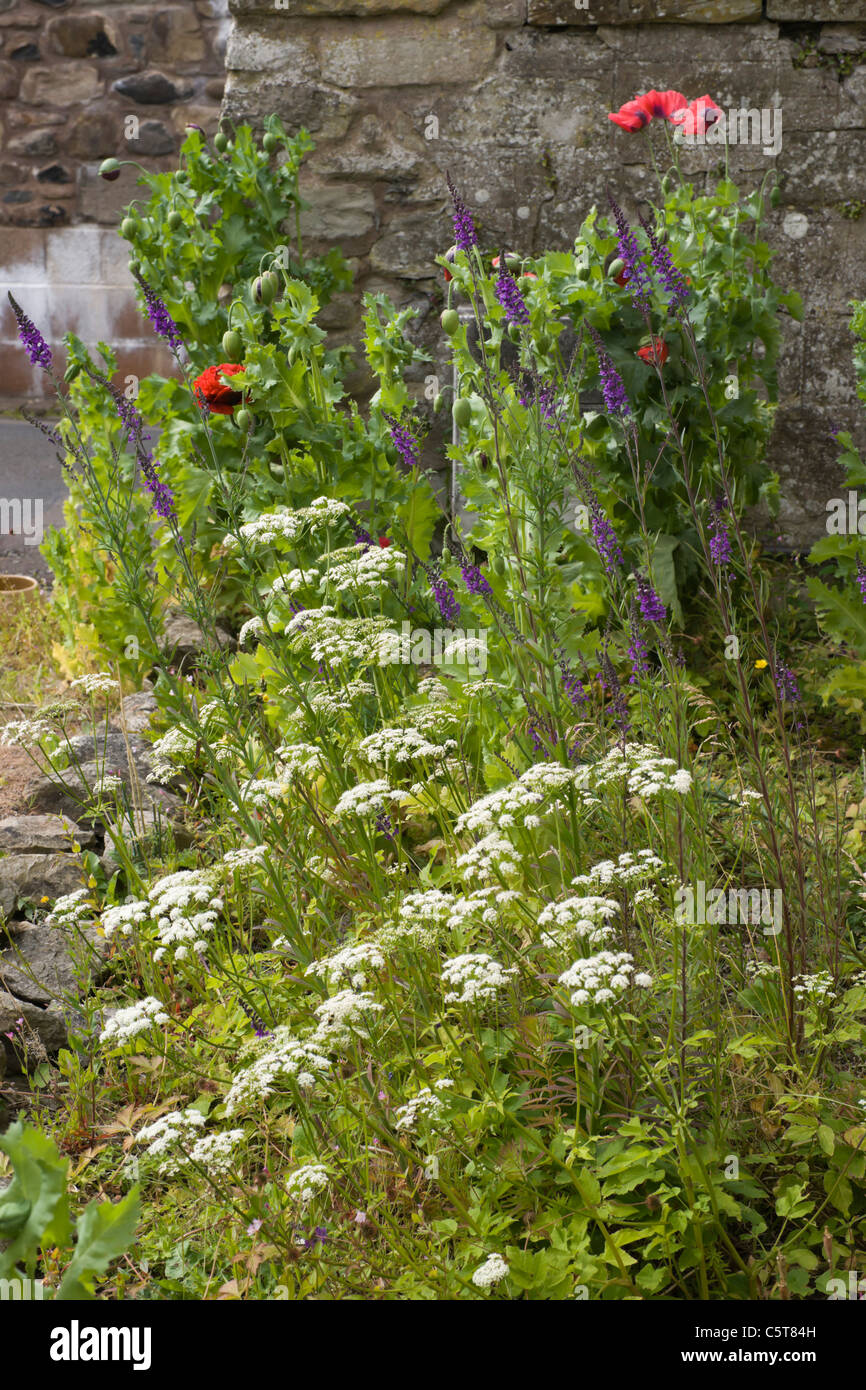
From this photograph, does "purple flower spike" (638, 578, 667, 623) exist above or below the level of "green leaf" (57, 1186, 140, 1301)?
above

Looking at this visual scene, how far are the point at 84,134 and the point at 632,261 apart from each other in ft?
24.2

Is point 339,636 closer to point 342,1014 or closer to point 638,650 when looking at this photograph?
point 638,650

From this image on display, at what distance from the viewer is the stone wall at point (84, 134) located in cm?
860

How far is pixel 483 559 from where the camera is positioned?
4.38 m

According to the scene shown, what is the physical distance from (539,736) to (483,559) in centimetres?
207

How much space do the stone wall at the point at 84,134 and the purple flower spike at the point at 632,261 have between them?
626cm

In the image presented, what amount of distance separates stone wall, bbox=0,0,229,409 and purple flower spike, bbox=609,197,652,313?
626 centimetres

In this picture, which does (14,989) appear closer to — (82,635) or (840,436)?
(82,635)

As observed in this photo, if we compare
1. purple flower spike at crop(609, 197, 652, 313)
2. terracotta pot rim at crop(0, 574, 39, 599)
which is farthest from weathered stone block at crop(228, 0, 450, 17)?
terracotta pot rim at crop(0, 574, 39, 599)

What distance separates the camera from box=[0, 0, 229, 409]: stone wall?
8602 millimetres

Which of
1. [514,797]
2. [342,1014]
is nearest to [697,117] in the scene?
[514,797]

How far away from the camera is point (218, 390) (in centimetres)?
355

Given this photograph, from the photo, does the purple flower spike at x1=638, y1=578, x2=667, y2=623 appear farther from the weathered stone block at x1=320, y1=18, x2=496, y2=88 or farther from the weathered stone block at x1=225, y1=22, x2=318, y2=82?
the weathered stone block at x1=225, y1=22, x2=318, y2=82
